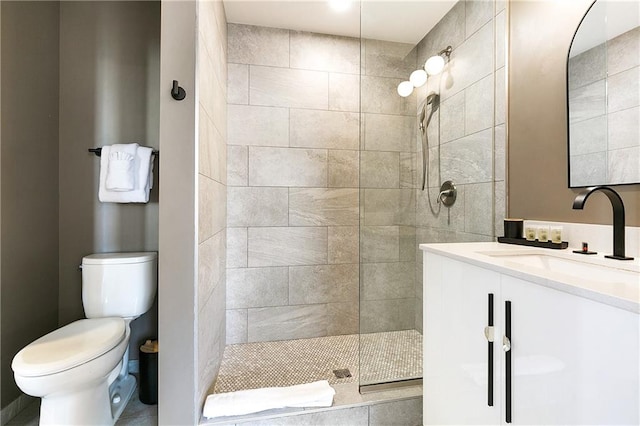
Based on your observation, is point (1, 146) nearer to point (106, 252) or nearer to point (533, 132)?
point (106, 252)

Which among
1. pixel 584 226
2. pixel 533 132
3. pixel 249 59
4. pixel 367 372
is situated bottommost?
pixel 367 372

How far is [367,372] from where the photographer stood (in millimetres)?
1745

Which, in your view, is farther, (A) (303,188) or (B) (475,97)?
(A) (303,188)

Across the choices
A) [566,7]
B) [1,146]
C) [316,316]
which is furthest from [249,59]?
[316,316]

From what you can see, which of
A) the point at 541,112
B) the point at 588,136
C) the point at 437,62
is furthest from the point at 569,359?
the point at 437,62

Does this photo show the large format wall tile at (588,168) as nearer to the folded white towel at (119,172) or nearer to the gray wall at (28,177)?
the folded white towel at (119,172)

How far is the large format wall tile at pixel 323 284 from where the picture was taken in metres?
2.48

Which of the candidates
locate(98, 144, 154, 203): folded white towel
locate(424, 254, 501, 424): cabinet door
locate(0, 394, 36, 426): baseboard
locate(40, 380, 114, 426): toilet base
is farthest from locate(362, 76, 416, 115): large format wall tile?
locate(0, 394, 36, 426): baseboard

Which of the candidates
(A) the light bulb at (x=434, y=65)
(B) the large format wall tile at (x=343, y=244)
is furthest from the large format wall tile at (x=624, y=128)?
(B) the large format wall tile at (x=343, y=244)

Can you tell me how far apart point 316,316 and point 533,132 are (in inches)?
78.0

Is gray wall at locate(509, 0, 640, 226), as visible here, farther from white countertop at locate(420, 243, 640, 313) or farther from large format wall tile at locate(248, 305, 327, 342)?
large format wall tile at locate(248, 305, 327, 342)

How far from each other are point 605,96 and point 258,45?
223 cm

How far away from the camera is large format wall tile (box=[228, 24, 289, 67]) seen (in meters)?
2.35

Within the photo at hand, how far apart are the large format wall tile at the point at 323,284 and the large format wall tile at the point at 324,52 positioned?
1701mm
